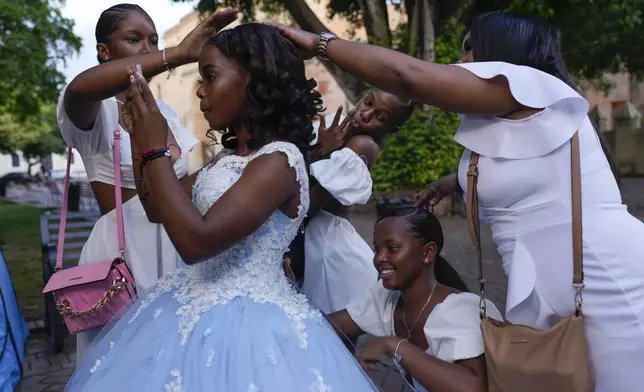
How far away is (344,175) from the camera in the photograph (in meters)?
2.63

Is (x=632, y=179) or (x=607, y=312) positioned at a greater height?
(x=607, y=312)

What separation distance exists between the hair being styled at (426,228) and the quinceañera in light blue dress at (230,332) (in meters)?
0.62

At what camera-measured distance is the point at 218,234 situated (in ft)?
5.14

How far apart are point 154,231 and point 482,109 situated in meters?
1.42

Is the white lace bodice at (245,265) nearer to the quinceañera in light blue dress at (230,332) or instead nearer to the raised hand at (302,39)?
the quinceañera in light blue dress at (230,332)

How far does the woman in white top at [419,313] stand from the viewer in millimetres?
1854

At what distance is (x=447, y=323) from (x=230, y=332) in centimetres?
77

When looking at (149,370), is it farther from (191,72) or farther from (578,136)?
(191,72)

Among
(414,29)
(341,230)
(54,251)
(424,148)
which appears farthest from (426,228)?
(414,29)

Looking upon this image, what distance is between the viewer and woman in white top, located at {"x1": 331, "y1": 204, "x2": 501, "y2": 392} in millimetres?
1854

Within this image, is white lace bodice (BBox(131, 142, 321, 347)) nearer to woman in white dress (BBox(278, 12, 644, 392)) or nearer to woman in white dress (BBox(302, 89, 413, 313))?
woman in white dress (BBox(278, 12, 644, 392))

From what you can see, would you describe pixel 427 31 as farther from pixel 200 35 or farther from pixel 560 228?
pixel 560 228

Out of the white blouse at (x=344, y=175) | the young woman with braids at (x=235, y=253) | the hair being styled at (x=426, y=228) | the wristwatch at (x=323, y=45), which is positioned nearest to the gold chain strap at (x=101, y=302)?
the young woman with braids at (x=235, y=253)

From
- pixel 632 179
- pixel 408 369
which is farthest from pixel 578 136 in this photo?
pixel 632 179
